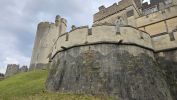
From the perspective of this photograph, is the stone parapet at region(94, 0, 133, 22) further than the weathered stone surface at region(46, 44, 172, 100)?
Yes

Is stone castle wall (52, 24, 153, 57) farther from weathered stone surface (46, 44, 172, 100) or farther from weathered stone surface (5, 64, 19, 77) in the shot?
weathered stone surface (5, 64, 19, 77)

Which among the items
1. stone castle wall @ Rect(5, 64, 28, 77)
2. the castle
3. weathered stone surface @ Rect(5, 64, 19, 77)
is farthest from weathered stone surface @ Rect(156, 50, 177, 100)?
weathered stone surface @ Rect(5, 64, 19, 77)

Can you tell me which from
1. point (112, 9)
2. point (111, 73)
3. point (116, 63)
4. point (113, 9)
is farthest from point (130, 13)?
point (111, 73)

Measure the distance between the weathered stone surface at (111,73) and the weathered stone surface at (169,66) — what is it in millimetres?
457

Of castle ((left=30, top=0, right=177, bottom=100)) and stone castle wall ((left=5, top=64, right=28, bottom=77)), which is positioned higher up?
stone castle wall ((left=5, top=64, right=28, bottom=77))

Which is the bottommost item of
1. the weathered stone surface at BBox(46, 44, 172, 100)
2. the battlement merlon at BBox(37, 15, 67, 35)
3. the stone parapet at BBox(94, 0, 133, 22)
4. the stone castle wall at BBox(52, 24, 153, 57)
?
the weathered stone surface at BBox(46, 44, 172, 100)

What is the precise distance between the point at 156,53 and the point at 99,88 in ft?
18.8

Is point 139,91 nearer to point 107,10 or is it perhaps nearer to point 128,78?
point 128,78

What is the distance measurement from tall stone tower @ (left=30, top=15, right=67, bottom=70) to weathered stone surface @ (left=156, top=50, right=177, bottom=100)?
36.5m

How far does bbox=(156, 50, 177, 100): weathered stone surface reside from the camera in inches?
537

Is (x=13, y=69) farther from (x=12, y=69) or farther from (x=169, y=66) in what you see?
(x=169, y=66)

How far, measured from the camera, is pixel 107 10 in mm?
31672

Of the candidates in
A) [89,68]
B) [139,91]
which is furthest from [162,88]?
[89,68]

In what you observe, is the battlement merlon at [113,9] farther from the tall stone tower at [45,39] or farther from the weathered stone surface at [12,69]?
the weathered stone surface at [12,69]
